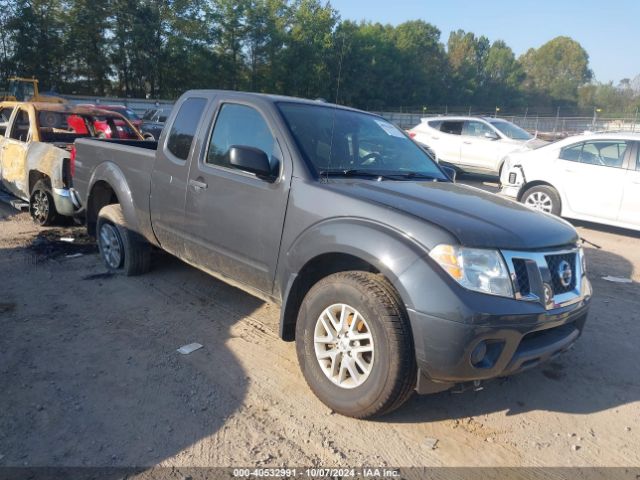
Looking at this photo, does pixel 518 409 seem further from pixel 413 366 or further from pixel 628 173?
pixel 628 173

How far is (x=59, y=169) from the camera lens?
677 centimetres

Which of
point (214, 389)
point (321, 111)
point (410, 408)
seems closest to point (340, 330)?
point (410, 408)

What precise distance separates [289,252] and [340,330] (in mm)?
646

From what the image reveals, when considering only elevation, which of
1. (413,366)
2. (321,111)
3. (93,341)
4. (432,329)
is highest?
(321,111)

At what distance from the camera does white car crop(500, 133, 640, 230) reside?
320 inches

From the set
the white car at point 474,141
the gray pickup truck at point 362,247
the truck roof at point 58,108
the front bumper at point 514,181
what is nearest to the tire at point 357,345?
the gray pickup truck at point 362,247

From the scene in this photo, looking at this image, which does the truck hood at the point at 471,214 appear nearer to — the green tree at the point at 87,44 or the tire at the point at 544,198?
the tire at the point at 544,198

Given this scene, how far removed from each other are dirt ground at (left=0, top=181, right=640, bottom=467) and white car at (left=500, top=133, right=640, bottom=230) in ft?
12.4

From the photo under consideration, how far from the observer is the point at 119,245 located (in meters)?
5.53

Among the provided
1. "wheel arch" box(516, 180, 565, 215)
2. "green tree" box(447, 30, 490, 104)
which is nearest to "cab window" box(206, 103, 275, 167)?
"wheel arch" box(516, 180, 565, 215)

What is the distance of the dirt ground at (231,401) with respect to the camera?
2855 mm

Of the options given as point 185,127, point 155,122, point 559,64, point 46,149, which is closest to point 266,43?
point 155,122

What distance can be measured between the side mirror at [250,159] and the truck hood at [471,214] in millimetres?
485

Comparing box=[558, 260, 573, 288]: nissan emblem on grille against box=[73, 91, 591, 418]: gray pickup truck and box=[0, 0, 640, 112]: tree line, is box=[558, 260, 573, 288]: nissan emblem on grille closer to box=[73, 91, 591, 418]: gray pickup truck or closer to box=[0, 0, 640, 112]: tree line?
box=[73, 91, 591, 418]: gray pickup truck
